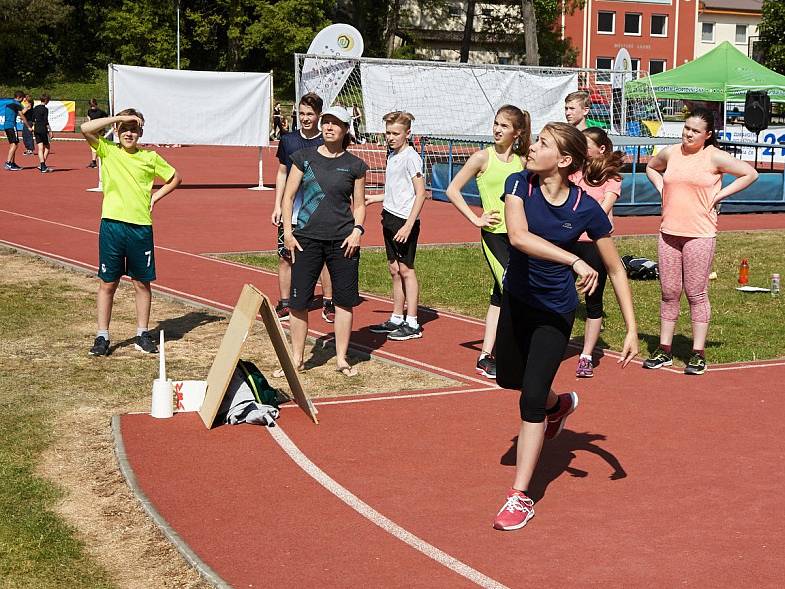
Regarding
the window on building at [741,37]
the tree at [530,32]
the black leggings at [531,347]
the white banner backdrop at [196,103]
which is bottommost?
the black leggings at [531,347]

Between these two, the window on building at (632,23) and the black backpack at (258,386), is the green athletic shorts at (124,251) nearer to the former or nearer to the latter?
the black backpack at (258,386)

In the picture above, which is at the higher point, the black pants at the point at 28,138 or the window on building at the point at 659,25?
the window on building at the point at 659,25

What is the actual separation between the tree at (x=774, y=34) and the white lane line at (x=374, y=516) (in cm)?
6957

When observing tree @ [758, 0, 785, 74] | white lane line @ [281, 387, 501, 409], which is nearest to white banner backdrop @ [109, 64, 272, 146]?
white lane line @ [281, 387, 501, 409]

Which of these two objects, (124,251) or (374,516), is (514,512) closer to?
(374,516)

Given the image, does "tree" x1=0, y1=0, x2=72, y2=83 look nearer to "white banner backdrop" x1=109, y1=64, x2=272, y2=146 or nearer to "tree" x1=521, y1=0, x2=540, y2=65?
"tree" x1=521, y1=0, x2=540, y2=65

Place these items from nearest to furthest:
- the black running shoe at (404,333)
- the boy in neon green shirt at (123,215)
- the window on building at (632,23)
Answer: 1. the boy in neon green shirt at (123,215)
2. the black running shoe at (404,333)
3. the window on building at (632,23)

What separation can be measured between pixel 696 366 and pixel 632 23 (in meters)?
87.1

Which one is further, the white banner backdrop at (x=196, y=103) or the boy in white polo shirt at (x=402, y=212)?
the white banner backdrop at (x=196, y=103)

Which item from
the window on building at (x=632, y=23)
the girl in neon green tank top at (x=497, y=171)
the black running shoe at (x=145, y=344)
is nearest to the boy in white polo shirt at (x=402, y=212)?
the girl in neon green tank top at (x=497, y=171)

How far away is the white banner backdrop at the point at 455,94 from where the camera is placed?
989 inches

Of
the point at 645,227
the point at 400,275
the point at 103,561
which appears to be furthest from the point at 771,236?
the point at 103,561

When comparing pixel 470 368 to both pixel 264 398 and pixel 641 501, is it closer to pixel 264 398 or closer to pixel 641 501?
pixel 264 398

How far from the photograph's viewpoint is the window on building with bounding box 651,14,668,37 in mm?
93250
